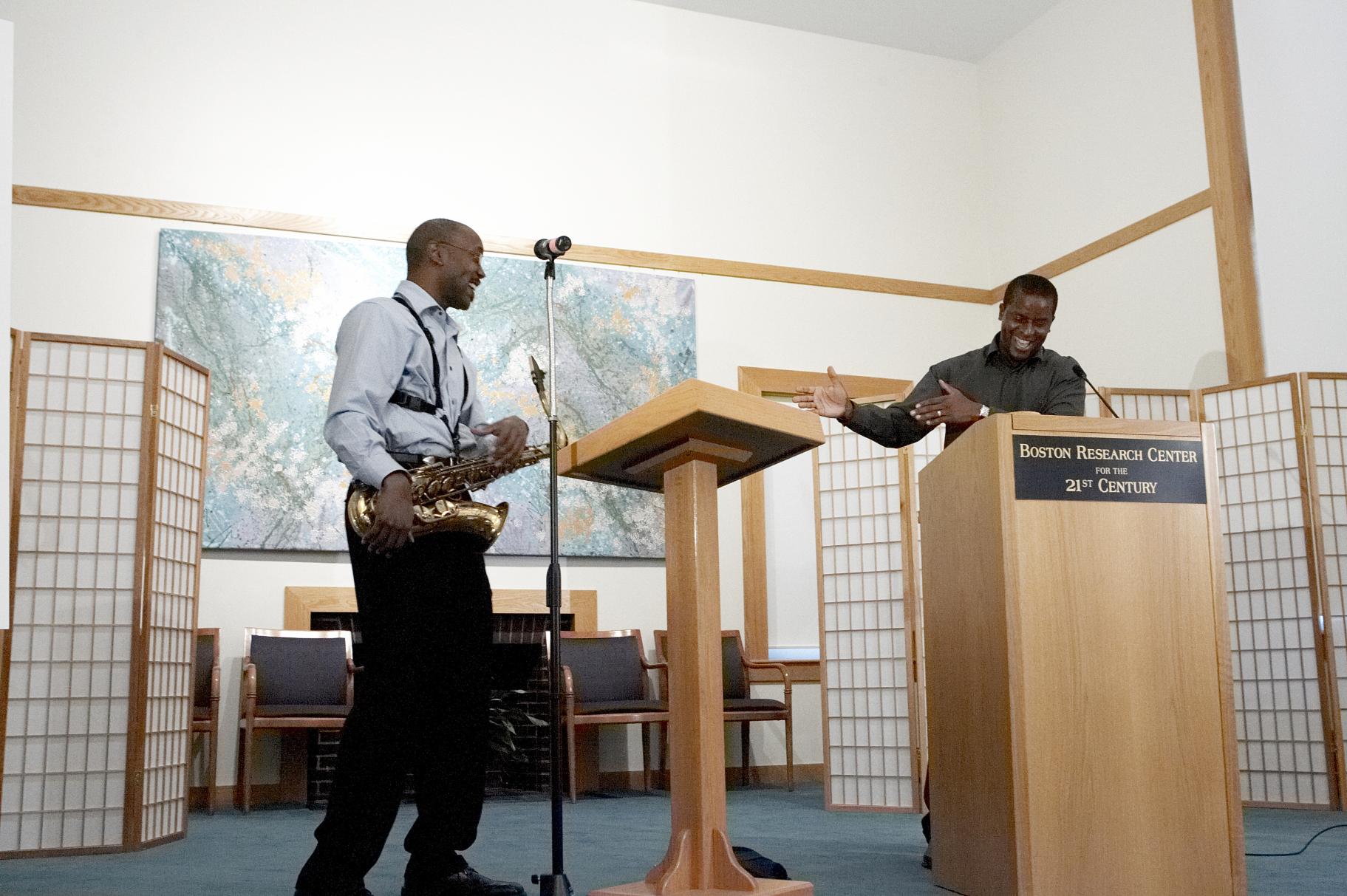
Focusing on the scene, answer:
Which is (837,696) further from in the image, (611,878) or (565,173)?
(565,173)

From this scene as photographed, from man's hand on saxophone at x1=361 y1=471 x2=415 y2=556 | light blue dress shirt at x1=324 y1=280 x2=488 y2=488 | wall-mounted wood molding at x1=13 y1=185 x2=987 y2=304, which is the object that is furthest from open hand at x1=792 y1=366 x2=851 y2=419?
wall-mounted wood molding at x1=13 y1=185 x2=987 y2=304

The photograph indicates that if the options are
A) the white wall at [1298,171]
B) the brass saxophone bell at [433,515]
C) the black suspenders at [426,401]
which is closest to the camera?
the brass saxophone bell at [433,515]

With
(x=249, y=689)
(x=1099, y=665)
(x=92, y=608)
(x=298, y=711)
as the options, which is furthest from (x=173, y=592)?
(x=1099, y=665)

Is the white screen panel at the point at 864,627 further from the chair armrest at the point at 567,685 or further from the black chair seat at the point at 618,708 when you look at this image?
the chair armrest at the point at 567,685

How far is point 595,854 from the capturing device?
3707 millimetres

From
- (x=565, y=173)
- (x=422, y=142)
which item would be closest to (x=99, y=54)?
(x=422, y=142)

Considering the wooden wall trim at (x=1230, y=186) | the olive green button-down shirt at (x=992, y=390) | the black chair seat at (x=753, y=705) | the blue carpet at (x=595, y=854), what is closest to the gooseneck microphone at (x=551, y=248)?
the olive green button-down shirt at (x=992, y=390)

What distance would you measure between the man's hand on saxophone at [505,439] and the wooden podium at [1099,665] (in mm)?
995

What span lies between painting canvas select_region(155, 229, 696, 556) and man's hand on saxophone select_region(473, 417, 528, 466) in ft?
8.94

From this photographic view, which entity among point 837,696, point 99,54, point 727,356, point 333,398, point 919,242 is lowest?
point 837,696

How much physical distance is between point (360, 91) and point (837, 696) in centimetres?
404

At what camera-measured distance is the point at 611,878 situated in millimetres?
3148

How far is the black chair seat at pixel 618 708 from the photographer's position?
18.4 feet

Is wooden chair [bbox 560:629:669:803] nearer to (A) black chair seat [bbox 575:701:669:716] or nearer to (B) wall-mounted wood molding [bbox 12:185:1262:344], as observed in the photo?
(A) black chair seat [bbox 575:701:669:716]
